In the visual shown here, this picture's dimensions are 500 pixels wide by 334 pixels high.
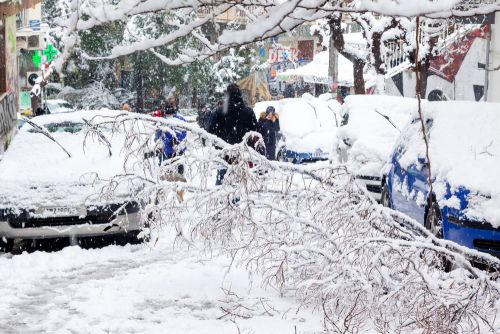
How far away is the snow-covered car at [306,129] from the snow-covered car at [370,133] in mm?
1999

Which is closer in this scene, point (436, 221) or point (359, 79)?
point (436, 221)

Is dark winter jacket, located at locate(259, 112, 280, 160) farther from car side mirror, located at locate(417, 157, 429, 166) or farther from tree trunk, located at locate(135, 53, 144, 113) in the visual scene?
tree trunk, located at locate(135, 53, 144, 113)

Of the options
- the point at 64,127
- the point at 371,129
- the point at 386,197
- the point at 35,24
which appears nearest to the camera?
the point at 386,197

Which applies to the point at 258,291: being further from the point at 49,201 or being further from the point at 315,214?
the point at 49,201

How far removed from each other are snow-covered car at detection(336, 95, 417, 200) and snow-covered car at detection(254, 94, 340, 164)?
6.56 ft

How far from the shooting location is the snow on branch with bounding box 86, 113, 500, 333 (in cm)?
533

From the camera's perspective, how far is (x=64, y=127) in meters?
11.0

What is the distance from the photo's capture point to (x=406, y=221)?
233 inches

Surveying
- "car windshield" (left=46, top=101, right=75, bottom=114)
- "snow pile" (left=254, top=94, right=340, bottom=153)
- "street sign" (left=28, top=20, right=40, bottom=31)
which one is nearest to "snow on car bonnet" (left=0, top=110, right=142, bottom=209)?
"snow pile" (left=254, top=94, right=340, bottom=153)

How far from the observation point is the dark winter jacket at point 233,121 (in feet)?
36.1

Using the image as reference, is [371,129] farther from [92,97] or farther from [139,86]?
[92,97]

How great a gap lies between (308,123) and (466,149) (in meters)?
10.5

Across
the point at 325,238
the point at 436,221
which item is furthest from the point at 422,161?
the point at 325,238

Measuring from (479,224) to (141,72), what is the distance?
1186 inches
